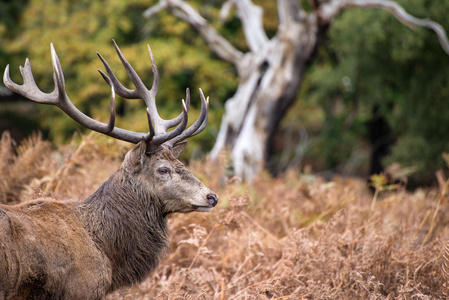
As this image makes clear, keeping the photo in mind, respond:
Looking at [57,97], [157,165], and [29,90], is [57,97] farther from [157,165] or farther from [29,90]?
[157,165]

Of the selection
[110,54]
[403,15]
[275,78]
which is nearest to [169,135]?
[275,78]

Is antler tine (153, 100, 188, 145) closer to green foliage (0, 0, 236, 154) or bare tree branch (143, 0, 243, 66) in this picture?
bare tree branch (143, 0, 243, 66)

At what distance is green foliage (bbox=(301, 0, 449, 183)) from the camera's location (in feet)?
51.2

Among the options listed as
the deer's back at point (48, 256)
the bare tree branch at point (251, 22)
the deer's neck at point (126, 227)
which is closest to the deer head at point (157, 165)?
the deer's neck at point (126, 227)

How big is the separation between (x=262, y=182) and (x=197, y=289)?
14.7 feet

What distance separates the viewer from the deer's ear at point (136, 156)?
4.56 m

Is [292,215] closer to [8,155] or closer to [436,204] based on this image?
[436,204]

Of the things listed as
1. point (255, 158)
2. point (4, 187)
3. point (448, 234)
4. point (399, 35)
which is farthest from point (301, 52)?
point (4, 187)

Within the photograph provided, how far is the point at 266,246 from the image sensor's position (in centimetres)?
601

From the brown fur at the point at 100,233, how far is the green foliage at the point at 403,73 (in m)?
12.1

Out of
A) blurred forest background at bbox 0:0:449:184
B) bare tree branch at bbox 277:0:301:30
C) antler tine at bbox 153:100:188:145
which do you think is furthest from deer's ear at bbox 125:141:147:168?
blurred forest background at bbox 0:0:449:184

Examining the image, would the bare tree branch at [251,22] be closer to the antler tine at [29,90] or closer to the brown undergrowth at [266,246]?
the brown undergrowth at [266,246]

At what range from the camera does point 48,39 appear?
1897 cm

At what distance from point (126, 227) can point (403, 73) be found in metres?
14.9
